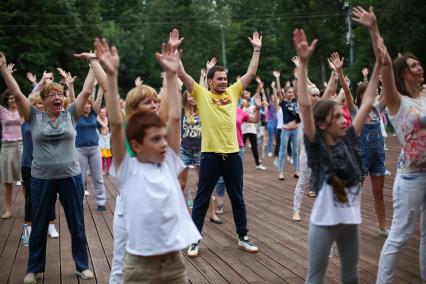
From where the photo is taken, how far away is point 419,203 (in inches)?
158

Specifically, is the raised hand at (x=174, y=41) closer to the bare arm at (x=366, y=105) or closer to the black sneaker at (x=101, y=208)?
the bare arm at (x=366, y=105)

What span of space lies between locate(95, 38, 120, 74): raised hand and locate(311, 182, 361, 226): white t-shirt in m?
1.59

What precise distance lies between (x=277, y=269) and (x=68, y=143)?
2.50 metres

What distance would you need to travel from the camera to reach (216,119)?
18.7ft

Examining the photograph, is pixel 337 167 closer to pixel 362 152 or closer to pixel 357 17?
pixel 357 17

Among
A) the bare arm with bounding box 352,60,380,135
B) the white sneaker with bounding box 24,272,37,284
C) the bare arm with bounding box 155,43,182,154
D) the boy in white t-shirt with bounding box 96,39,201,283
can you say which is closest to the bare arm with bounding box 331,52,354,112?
the bare arm with bounding box 352,60,380,135

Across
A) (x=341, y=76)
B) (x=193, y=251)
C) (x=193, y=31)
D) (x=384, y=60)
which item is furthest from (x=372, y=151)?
(x=193, y=31)

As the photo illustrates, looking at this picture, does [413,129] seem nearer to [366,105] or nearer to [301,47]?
[366,105]

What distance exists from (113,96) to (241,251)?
3.38 m

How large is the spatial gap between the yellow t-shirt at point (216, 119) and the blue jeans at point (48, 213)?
4.99ft

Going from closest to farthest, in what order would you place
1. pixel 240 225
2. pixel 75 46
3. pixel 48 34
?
pixel 240 225
pixel 48 34
pixel 75 46

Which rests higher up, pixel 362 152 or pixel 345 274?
pixel 362 152

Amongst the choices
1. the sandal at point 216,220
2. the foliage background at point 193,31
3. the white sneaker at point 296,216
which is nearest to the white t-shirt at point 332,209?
the white sneaker at point 296,216

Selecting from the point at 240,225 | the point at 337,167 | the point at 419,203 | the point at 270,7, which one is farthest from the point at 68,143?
the point at 270,7
